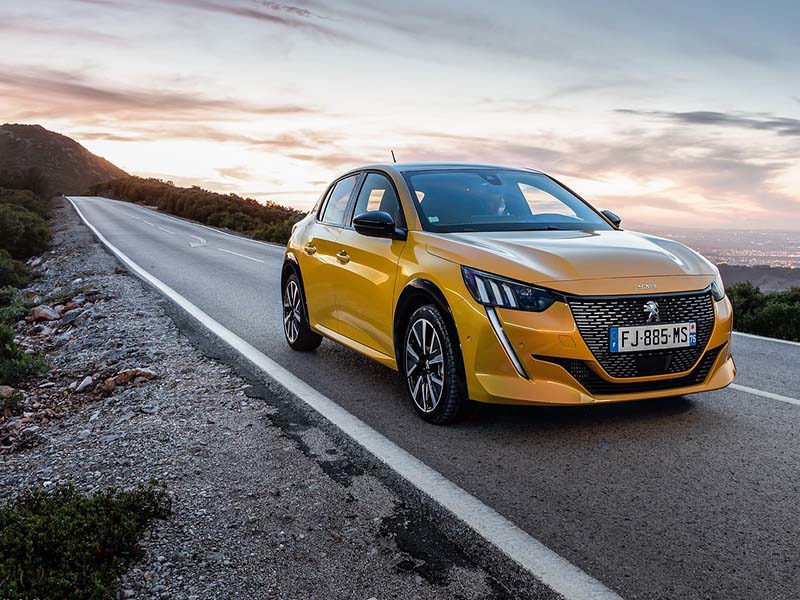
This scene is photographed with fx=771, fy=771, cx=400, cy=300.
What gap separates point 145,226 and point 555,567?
33.1m

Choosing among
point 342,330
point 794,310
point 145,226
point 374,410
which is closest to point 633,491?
point 374,410

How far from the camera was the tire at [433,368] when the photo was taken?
474 cm

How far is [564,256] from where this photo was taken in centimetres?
468

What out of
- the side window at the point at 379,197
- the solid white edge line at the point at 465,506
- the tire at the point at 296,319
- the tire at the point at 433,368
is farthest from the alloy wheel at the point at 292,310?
Answer: the tire at the point at 433,368

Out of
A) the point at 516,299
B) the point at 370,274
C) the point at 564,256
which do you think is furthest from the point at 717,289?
the point at 370,274

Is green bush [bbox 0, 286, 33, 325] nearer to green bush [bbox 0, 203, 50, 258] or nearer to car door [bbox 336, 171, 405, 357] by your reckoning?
car door [bbox 336, 171, 405, 357]

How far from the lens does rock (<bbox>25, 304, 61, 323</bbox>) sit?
11.2 m

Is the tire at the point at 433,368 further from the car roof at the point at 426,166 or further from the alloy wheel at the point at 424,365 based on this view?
the car roof at the point at 426,166

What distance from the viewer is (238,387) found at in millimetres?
5973

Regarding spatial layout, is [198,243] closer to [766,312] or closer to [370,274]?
[766,312]

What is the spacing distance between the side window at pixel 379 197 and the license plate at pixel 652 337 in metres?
1.86

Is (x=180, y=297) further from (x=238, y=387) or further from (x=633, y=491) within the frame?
(x=633, y=491)

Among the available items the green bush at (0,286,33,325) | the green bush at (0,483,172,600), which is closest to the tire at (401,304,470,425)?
the green bush at (0,483,172,600)

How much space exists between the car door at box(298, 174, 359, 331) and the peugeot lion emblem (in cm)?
272
